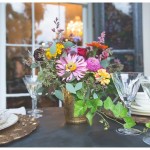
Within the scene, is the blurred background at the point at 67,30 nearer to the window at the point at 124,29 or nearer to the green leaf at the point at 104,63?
Answer: the window at the point at 124,29

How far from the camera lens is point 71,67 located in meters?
0.74

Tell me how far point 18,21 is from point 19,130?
187 centimetres

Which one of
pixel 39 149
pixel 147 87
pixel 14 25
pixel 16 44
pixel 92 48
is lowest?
pixel 39 149

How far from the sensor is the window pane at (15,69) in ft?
7.47

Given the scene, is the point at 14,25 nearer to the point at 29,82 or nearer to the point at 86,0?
the point at 86,0

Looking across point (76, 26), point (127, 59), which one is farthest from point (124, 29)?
point (76, 26)

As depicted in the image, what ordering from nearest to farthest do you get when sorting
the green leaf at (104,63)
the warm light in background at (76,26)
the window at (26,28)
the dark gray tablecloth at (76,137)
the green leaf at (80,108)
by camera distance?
the dark gray tablecloth at (76,137) → the green leaf at (80,108) → the green leaf at (104,63) → the window at (26,28) → the warm light in background at (76,26)

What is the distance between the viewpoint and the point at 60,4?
235 centimetres

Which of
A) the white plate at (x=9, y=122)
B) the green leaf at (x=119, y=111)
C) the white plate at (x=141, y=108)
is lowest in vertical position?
the white plate at (x=9, y=122)

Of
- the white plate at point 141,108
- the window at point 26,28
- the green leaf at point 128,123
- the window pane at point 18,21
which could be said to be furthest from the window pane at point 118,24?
the green leaf at point 128,123

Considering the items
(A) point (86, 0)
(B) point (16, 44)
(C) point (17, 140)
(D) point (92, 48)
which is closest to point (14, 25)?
(B) point (16, 44)

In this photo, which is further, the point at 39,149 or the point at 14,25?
the point at 14,25

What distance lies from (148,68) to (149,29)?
1.23 feet

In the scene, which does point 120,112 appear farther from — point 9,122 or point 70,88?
point 9,122
